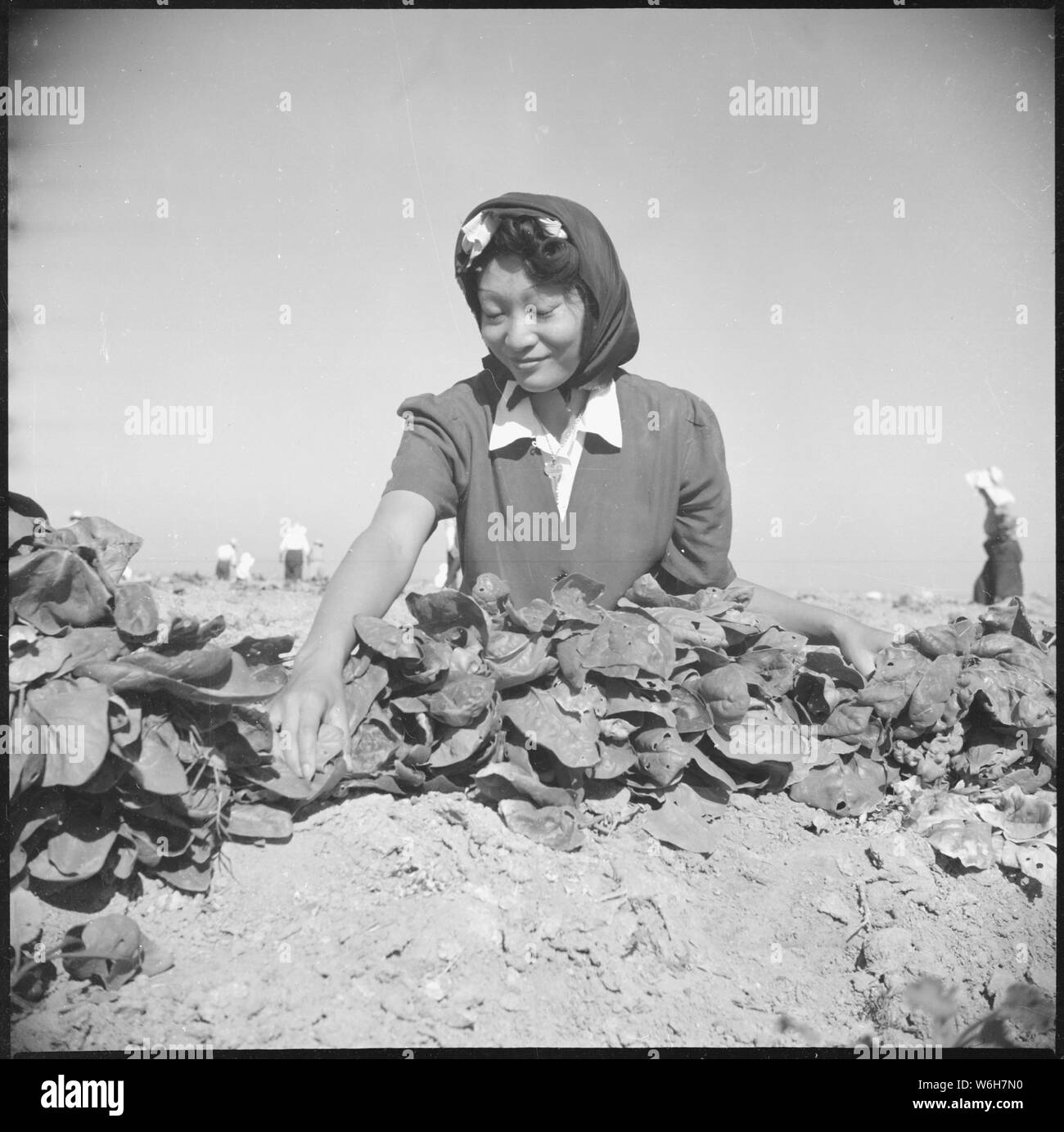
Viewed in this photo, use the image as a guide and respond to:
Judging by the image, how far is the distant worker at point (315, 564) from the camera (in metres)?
3.75

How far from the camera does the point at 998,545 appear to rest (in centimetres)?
324

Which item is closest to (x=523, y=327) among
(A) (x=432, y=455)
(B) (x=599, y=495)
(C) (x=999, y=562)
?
(A) (x=432, y=455)

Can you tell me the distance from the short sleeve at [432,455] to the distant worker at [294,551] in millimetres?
645

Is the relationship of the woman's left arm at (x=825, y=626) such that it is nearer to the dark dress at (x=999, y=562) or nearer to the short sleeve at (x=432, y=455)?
the dark dress at (x=999, y=562)

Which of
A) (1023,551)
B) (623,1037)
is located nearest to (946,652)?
(1023,551)

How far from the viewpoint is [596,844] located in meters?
2.20

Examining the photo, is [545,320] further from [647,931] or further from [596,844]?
[647,931]

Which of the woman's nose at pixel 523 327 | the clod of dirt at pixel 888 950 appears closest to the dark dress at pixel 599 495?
the woman's nose at pixel 523 327

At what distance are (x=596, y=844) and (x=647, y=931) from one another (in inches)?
8.6

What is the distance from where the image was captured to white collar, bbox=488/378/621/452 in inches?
107

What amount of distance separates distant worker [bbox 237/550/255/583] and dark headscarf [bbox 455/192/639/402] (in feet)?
3.94

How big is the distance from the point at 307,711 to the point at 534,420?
1.10 metres

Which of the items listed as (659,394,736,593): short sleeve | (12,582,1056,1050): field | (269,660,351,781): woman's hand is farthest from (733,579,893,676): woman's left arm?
(269,660,351,781): woman's hand

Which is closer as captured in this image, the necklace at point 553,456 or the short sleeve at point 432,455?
the short sleeve at point 432,455
